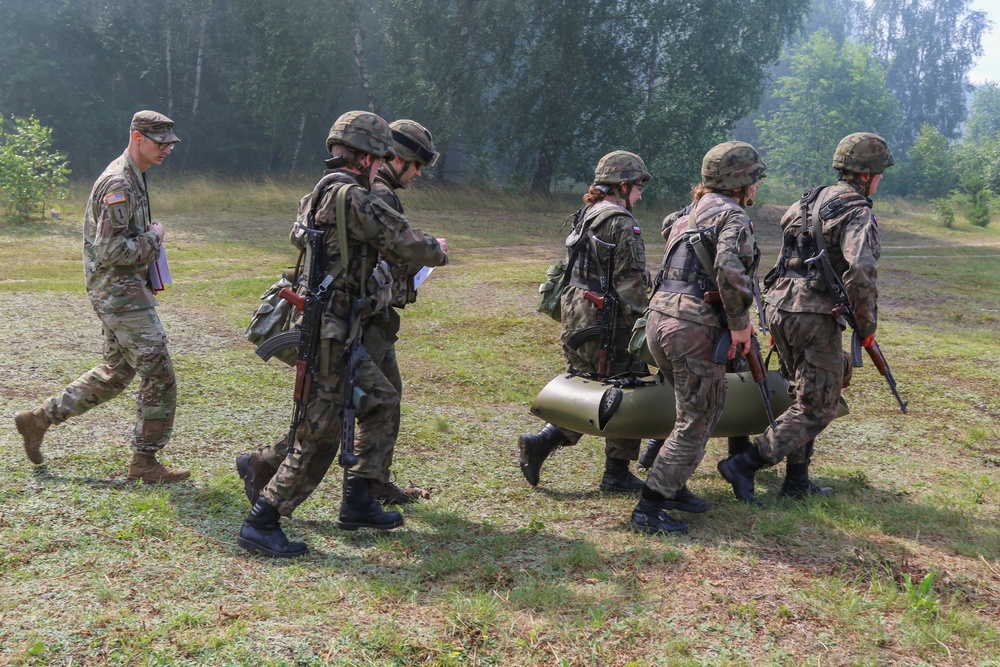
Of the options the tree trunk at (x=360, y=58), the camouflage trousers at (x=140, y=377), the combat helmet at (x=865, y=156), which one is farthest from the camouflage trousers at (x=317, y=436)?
the tree trunk at (x=360, y=58)

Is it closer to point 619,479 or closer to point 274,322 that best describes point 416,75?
point 619,479

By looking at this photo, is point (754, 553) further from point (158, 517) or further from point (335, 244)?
point (158, 517)

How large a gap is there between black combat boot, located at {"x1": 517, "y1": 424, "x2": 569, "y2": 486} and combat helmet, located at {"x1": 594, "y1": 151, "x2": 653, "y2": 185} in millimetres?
1612

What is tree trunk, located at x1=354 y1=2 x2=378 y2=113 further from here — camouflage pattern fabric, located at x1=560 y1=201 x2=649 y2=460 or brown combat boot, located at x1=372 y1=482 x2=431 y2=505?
brown combat boot, located at x1=372 y1=482 x2=431 y2=505

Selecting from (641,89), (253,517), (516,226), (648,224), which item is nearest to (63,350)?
(253,517)

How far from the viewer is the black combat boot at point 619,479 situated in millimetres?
5719

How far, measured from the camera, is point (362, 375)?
4434 mm

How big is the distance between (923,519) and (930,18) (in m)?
73.0

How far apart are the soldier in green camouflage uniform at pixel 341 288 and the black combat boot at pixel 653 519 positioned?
4.99 feet

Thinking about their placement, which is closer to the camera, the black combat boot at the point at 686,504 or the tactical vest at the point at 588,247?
the black combat boot at the point at 686,504

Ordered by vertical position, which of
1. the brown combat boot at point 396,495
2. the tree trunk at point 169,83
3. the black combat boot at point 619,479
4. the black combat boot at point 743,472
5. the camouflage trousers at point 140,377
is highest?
the tree trunk at point 169,83

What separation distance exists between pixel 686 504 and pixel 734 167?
76.5 inches

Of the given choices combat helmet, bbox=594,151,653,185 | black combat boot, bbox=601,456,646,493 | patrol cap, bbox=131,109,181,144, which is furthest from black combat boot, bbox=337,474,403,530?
combat helmet, bbox=594,151,653,185

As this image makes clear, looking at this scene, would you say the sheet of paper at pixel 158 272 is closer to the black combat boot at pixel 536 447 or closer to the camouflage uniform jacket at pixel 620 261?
the black combat boot at pixel 536 447
